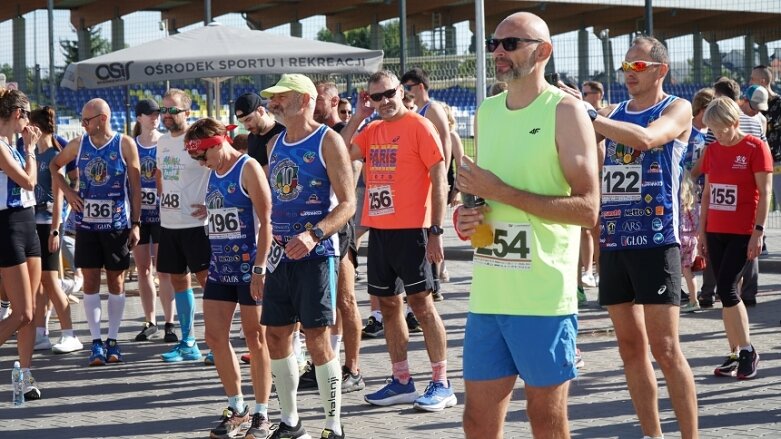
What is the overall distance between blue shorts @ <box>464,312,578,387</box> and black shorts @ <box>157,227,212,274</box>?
5.29 m

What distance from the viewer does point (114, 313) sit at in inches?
392

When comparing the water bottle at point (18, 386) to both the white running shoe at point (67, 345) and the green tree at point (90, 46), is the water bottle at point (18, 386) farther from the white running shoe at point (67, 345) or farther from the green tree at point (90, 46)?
the green tree at point (90, 46)

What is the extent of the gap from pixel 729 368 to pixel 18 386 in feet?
16.3

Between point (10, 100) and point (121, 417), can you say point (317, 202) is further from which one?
point (10, 100)

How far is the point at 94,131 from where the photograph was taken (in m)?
9.90

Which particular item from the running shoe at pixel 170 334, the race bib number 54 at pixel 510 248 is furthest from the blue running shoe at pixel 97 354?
the race bib number 54 at pixel 510 248

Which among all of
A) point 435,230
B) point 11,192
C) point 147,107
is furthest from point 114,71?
point 435,230

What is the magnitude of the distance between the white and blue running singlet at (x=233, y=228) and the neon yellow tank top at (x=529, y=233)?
9.42ft

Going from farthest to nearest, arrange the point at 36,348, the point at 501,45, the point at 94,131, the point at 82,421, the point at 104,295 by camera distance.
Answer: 1. the point at 104,295
2. the point at 36,348
3. the point at 94,131
4. the point at 82,421
5. the point at 501,45

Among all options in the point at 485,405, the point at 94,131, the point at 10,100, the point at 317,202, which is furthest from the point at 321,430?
the point at 94,131

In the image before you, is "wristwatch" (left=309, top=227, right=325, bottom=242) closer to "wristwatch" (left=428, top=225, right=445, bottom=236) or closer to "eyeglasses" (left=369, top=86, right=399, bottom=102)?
"wristwatch" (left=428, top=225, right=445, bottom=236)

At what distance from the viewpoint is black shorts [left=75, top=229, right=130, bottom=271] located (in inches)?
390

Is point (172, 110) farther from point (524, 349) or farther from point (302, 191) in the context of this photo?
point (524, 349)

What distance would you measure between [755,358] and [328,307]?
3.36m
